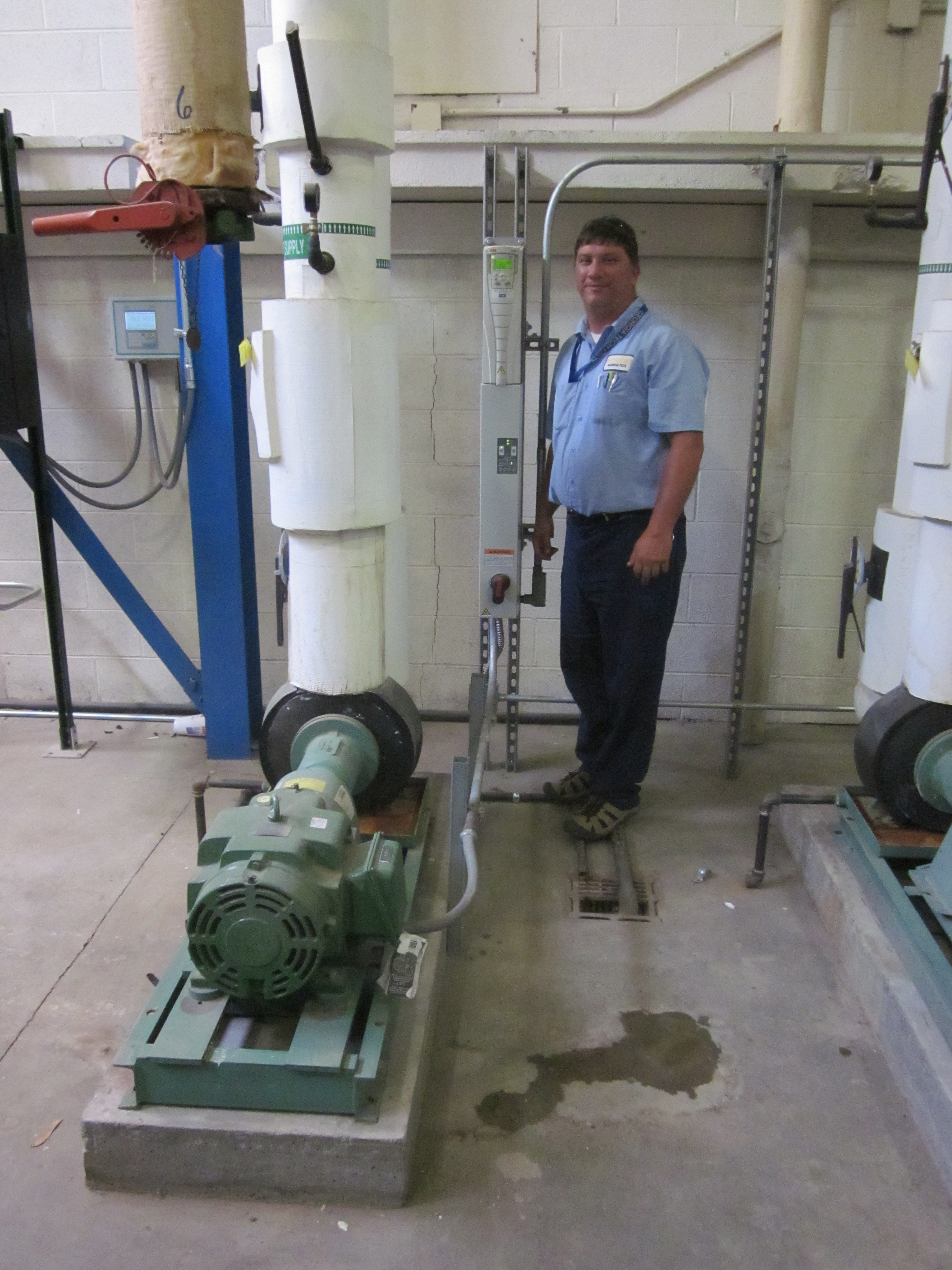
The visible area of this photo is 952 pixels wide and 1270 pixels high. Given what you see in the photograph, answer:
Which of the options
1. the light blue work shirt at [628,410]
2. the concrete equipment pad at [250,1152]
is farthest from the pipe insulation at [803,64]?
the concrete equipment pad at [250,1152]

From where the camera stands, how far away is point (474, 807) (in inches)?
72.2

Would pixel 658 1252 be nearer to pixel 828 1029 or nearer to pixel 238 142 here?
pixel 828 1029

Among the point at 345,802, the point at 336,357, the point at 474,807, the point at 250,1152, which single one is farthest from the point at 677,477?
the point at 250,1152

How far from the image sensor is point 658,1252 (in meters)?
1.47

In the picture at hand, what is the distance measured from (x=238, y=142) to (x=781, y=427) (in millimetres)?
1849

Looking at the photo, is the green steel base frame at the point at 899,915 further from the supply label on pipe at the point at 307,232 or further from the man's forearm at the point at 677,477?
the supply label on pipe at the point at 307,232

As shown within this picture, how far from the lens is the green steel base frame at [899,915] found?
1799 mm

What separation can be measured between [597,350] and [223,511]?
1238 millimetres

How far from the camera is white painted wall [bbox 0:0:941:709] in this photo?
2943 millimetres

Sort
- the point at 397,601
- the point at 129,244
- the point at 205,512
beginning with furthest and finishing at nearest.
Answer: the point at 129,244, the point at 205,512, the point at 397,601

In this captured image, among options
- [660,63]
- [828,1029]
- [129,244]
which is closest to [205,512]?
[129,244]

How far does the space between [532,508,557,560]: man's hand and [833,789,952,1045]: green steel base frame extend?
1.04 metres

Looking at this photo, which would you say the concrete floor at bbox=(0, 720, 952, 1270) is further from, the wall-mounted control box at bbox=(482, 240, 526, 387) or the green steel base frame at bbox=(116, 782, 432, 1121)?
the wall-mounted control box at bbox=(482, 240, 526, 387)

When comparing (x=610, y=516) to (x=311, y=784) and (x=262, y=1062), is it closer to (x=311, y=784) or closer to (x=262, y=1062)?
(x=311, y=784)
